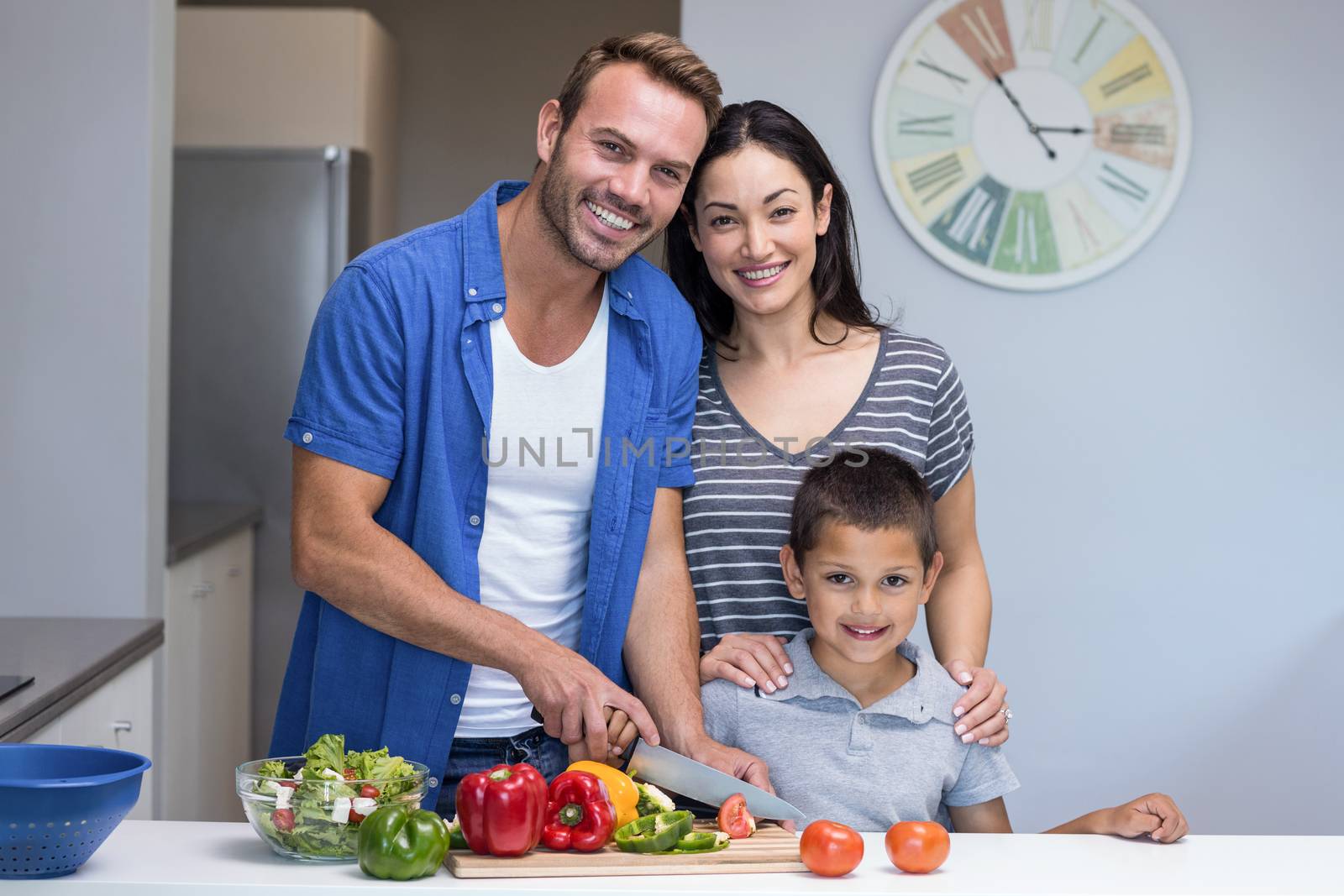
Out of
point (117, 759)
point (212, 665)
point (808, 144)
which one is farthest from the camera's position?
point (212, 665)

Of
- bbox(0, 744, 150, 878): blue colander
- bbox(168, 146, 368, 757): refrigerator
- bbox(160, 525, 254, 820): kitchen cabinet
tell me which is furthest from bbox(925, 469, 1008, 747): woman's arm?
bbox(168, 146, 368, 757): refrigerator

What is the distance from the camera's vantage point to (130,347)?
2.69m

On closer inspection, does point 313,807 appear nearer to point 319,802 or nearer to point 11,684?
point 319,802

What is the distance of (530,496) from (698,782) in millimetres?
448

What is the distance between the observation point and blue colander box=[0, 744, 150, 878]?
1090mm

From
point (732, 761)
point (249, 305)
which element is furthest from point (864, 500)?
point (249, 305)

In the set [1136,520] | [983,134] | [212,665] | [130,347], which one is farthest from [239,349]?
[1136,520]

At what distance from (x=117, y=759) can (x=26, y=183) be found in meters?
1.82

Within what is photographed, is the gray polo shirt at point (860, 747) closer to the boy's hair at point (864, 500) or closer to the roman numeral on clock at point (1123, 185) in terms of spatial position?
the boy's hair at point (864, 500)

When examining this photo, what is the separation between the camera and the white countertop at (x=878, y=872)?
44.4 inches

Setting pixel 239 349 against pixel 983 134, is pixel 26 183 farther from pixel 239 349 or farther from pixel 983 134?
pixel 983 134

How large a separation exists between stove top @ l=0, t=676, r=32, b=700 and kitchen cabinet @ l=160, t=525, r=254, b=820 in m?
1.14

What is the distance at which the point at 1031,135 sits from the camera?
2.76 metres

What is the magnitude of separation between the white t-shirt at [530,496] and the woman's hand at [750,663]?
0.65 feet
